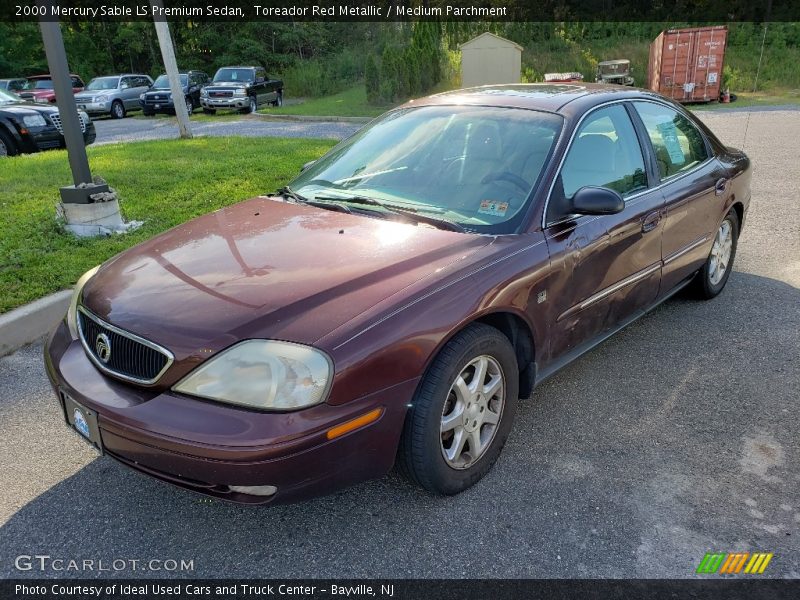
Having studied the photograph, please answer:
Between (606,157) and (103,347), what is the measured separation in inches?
105

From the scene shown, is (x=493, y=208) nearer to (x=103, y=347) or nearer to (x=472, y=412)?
(x=472, y=412)

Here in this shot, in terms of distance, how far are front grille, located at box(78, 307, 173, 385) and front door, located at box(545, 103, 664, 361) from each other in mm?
1695

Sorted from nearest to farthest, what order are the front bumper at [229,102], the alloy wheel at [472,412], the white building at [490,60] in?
1. the alloy wheel at [472,412]
2. the white building at [490,60]
3. the front bumper at [229,102]

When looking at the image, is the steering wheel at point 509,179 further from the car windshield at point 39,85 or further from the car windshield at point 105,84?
the car windshield at point 39,85

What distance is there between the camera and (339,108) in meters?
23.1

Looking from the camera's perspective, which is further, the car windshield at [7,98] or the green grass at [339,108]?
the green grass at [339,108]

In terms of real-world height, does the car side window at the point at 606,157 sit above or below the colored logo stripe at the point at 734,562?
above

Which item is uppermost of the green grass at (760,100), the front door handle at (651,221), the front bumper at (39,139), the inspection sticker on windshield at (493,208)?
the inspection sticker on windshield at (493,208)

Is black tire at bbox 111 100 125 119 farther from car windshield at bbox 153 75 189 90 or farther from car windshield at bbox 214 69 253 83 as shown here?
car windshield at bbox 214 69 253 83

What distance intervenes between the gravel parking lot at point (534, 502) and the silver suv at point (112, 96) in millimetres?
22338

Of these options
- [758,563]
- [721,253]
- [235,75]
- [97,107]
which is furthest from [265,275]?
[97,107]

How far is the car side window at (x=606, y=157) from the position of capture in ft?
10.6

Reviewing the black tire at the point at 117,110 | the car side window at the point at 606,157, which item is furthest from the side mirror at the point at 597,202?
the black tire at the point at 117,110

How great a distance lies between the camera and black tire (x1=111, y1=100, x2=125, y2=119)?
76.8 ft
